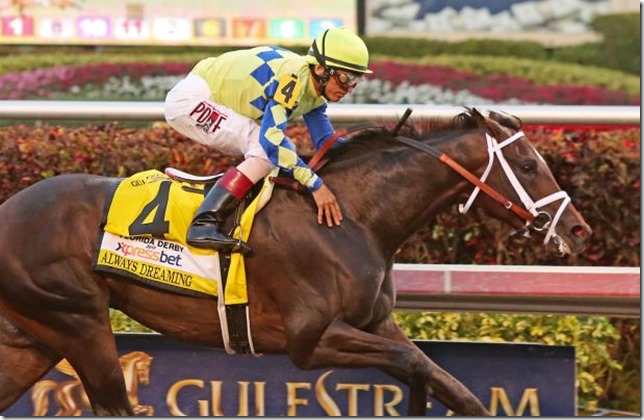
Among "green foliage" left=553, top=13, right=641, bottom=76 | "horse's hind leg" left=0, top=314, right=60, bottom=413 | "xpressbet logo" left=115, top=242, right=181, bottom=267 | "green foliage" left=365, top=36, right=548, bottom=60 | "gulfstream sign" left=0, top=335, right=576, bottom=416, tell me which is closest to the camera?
"xpressbet logo" left=115, top=242, right=181, bottom=267

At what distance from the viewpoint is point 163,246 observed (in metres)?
5.34

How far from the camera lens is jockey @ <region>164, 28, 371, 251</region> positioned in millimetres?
5184

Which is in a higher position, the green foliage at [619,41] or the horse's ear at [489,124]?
the horse's ear at [489,124]

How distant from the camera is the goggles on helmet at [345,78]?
5219mm

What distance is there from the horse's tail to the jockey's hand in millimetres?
1676

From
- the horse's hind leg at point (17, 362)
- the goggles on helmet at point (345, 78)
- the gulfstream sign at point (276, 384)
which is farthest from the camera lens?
the gulfstream sign at point (276, 384)

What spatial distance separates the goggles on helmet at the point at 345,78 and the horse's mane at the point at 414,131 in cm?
29

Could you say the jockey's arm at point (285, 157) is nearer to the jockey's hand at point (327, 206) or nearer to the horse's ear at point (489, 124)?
the jockey's hand at point (327, 206)

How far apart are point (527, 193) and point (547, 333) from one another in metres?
1.12

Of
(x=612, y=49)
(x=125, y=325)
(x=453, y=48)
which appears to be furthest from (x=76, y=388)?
(x=612, y=49)

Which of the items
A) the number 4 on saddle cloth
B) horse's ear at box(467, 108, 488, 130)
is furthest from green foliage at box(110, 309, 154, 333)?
horse's ear at box(467, 108, 488, 130)

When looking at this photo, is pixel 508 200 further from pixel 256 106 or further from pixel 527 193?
pixel 256 106

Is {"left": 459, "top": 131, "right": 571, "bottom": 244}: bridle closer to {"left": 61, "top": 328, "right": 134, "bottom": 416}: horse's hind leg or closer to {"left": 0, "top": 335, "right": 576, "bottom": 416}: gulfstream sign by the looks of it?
{"left": 0, "top": 335, "right": 576, "bottom": 416}: gulfstream sign

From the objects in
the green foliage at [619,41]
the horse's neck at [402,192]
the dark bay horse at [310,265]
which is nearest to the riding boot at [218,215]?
the dark bay horse at [310,265]
